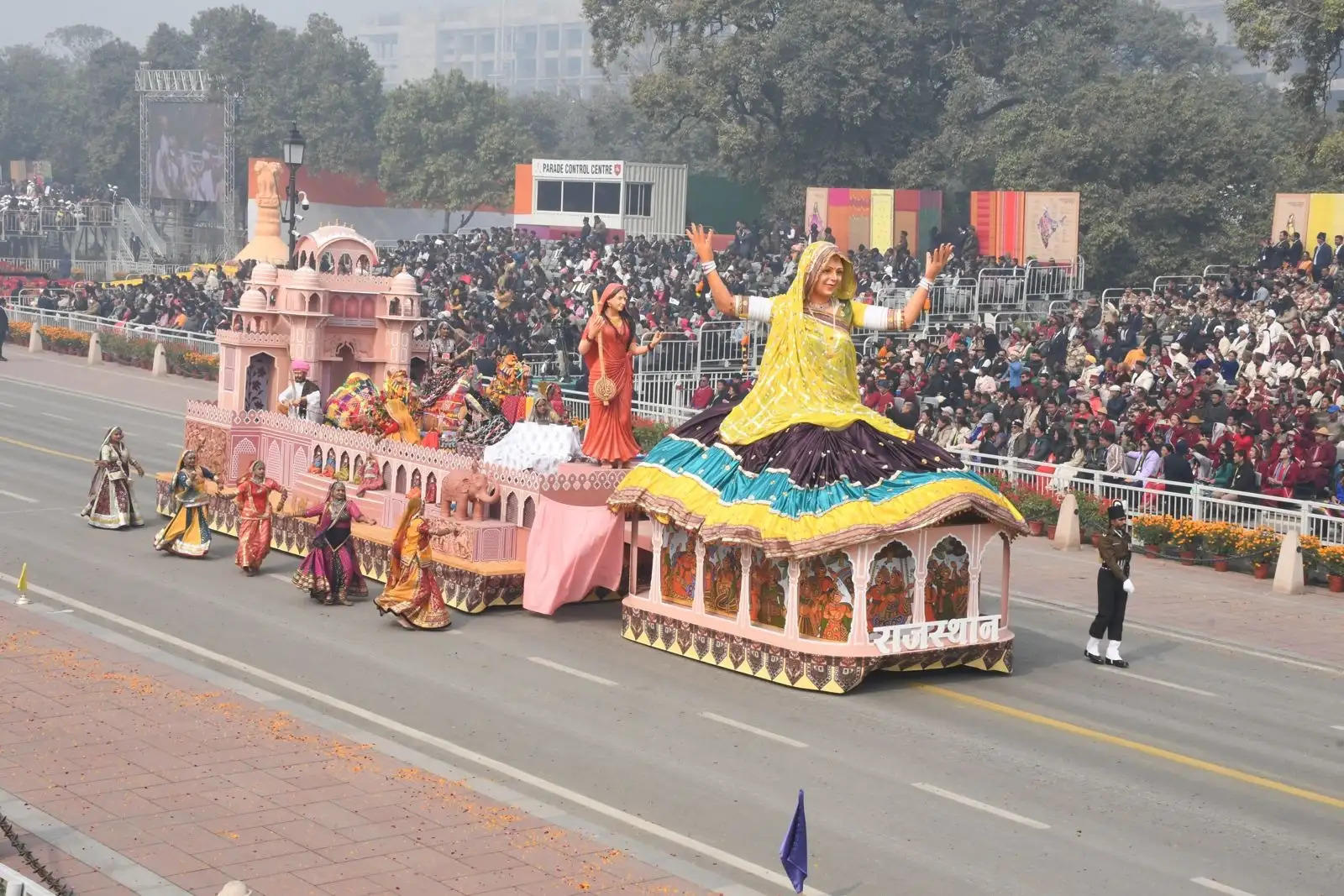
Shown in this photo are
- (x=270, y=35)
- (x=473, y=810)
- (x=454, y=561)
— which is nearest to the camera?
(x=473, y=810)

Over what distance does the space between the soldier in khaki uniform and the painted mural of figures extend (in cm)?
1336

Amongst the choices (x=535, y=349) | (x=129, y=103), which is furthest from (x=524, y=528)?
(x=129, y=103)

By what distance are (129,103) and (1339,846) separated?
325ft

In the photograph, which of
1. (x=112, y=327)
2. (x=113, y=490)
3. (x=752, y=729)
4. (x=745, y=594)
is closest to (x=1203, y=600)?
(x=745, y=594)

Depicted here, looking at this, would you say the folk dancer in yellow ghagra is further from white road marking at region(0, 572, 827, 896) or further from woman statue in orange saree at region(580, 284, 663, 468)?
woman statue in orange saree at region(580, 284, 663, 468)

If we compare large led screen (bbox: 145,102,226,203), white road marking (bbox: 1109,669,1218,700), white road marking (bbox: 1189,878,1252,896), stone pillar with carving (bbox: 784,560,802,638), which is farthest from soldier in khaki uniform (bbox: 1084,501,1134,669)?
large led screen (bbox: 145,102,226,203)

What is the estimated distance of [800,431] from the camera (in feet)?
61.0

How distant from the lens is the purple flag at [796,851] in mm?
11789

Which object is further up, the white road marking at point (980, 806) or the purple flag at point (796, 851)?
the purple flag at point (796, 851)

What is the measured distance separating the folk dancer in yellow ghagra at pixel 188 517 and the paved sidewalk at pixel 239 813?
7.04m

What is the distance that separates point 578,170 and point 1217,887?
2052 inches

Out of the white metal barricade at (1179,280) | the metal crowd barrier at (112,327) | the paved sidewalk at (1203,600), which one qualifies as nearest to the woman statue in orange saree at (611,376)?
the paved sidewalk at (1203,600)

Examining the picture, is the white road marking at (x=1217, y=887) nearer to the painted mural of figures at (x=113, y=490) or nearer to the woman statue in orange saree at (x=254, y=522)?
the woman statue in orange saree at (x=254, y=522)

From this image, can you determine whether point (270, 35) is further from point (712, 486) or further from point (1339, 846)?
point (1339, 846)
